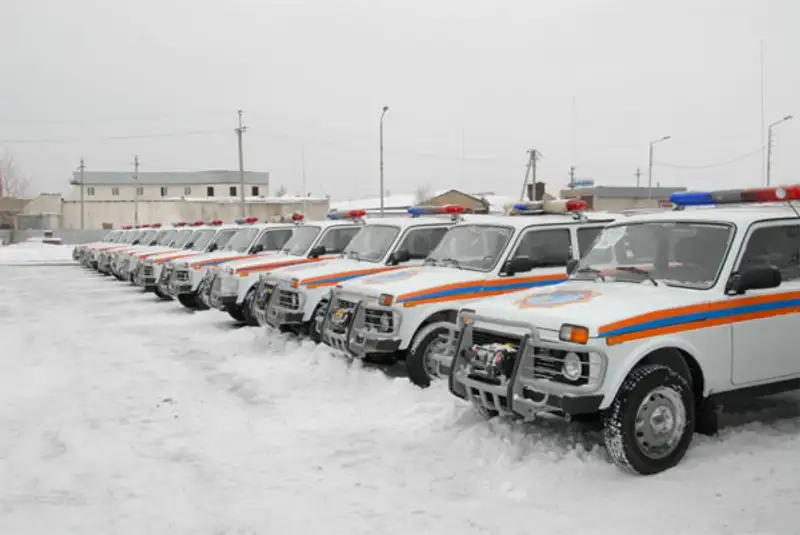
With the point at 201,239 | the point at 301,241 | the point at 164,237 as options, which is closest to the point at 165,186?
the point at 164,237

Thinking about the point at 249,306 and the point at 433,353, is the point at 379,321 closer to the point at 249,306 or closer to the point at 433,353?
the point at 433,353

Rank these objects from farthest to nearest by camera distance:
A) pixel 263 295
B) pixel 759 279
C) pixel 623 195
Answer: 1. pixel 623 195
2. pixel 263 295
3. pixel 759 279

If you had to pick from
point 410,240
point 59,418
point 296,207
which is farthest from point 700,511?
point 296,207

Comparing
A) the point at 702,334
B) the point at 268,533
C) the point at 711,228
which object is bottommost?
the point at 268,533

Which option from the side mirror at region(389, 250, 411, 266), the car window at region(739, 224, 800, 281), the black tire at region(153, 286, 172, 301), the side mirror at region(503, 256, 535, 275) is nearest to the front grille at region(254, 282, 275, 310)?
the side mirror at region(389, 250, 411, 266)

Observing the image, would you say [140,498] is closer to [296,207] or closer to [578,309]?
[578,309]

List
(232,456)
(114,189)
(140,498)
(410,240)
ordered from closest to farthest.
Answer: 1. (140,498)
2. (232,456)
3. (410,240)
4. (114,189)

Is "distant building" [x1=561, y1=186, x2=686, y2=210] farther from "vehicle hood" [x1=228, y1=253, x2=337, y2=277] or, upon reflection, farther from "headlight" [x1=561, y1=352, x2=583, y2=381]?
"headlight" [x1=561, y1=352, x2=583, y2=381]

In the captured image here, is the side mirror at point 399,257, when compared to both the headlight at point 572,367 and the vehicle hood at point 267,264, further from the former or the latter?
the headlight at point 572,367

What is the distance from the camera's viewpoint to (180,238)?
22.4 metres

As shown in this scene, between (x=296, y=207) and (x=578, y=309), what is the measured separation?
79.0 meters

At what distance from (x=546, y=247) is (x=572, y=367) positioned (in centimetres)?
362

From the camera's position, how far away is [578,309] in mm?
5633

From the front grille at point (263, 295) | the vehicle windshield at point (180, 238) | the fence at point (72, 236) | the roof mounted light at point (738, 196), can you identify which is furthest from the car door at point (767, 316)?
the fence at point (72, 236)
